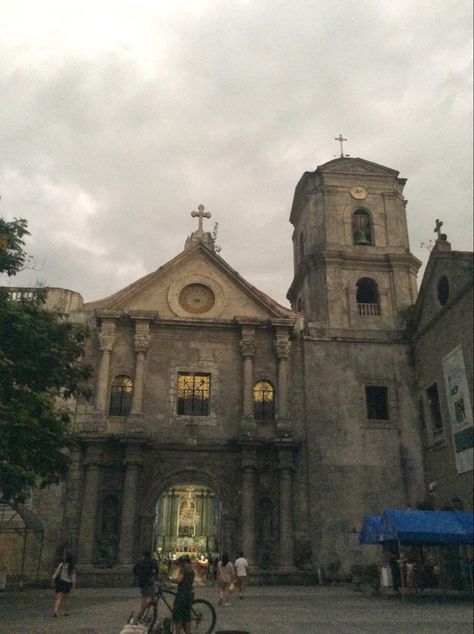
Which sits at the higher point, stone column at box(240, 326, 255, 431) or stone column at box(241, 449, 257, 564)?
stone column at box(240, 326, 255, 431)

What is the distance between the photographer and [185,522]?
30.1 m

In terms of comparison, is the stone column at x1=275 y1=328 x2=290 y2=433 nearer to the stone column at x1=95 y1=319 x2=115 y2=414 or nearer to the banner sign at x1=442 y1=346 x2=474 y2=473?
the banner sign at x1=442 y1=346 x2=474 y2=473

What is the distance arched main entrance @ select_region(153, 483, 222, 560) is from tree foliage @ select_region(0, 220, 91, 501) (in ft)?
47.0

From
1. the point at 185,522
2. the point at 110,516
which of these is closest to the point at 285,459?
the point at 110,516

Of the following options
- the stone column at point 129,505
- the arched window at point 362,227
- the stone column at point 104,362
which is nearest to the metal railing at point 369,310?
the arched window at point 362,227

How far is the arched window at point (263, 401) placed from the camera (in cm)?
2417

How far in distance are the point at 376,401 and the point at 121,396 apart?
10.8m

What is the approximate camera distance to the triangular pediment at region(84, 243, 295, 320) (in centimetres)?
2544

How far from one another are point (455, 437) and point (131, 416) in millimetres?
11905

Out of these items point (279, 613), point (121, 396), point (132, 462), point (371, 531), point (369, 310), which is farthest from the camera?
point (369, 310)

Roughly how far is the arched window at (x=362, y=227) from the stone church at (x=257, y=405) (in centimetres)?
10

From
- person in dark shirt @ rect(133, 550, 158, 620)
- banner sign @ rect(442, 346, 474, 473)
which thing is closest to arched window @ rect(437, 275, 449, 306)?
banner sign @ rect(442, 346, 474, 473)

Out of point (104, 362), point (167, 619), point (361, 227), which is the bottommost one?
point (167, 619)

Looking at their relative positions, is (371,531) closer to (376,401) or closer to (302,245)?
(376,401)
